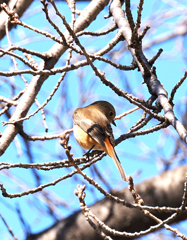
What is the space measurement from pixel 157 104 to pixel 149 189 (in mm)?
1489

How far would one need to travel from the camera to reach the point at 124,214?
11.7ft

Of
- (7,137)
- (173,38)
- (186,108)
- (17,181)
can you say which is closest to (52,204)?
(17,181)

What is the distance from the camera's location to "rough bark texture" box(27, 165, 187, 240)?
3502mm

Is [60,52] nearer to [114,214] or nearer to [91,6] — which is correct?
[91,6]

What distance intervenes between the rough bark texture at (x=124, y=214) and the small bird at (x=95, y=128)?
64cm

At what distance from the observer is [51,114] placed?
5535 millimetres

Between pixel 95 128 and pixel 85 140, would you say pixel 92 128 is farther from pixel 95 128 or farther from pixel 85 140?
pixel 85 140

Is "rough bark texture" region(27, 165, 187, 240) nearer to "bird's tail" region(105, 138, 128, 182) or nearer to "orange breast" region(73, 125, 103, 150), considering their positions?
"orange breast" region(73, 125, 103, 150)

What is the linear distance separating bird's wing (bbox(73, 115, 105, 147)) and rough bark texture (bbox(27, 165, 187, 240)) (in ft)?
2.57

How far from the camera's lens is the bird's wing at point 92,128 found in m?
3.36

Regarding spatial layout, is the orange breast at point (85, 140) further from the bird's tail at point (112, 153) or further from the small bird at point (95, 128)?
the bird's tail at point (112, 153)

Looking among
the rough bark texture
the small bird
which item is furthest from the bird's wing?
the rough bark texture

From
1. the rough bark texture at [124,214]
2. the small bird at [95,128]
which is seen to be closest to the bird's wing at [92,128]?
the small bird at [95,128]

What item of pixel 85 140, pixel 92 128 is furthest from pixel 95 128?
pixel 85 140
